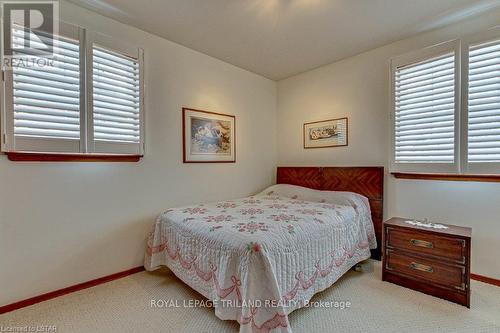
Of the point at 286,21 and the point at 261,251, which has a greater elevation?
the point at 286,21

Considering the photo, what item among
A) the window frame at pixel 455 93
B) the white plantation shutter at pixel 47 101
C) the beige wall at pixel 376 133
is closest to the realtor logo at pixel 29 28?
the white plantation shutter at pixel 47 101

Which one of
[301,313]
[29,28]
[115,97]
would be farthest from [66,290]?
[29,28]

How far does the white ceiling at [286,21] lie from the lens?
211 centimetres

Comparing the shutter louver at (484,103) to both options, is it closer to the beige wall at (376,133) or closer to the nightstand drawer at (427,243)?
the beige wall at (376,133)

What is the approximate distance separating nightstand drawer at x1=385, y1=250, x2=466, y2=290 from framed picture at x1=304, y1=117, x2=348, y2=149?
157cm

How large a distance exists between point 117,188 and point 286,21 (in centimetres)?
242

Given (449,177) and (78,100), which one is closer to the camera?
(78,100)

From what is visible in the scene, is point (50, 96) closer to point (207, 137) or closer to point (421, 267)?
point (207, 137)

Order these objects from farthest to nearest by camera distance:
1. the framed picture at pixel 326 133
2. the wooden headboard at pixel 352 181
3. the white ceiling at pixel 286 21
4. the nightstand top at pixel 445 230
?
1. the framed picture at pixel 326 133
2. the wooden headboard at pixel 352 181
3. the white ceiling at pixel 286 21
4. the nightstand top at pixel 445 230

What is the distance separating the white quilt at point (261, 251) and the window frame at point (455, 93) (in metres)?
0.67

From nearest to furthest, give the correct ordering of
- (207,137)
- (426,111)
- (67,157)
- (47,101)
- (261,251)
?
(261,251)
(47,101)
(67,157)
(426,111)
(207,137)

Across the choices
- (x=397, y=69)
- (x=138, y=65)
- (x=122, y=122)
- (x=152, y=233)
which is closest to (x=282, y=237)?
(x=152, y=233)

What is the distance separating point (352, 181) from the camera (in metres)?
3.06

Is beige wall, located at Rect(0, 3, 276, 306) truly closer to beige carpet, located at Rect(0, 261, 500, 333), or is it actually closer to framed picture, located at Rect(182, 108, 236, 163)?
framed picture, located at Rect(182, 108, 236, 163)
